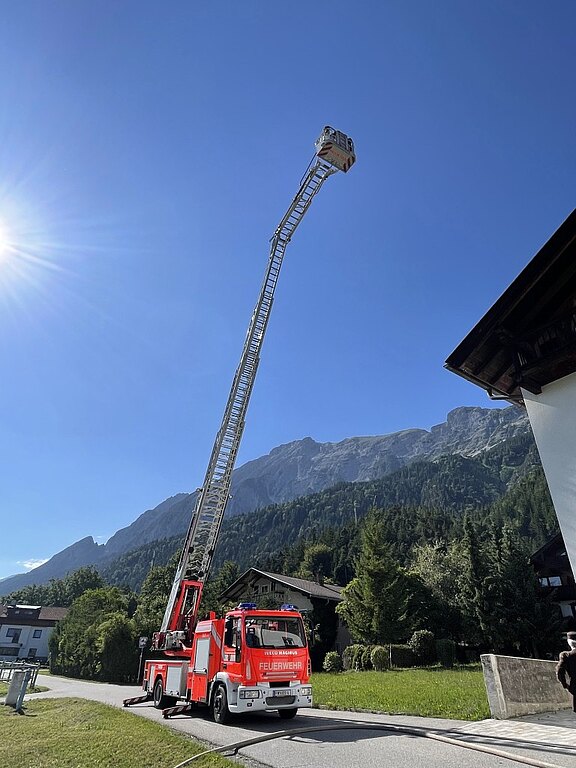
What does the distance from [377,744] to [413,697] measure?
664cm

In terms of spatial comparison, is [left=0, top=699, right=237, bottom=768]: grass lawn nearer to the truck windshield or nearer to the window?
the truck windshield

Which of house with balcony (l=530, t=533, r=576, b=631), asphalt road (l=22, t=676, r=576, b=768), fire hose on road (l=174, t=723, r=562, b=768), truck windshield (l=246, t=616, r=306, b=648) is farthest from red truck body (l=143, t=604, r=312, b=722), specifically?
house with balcony (l=530, t=533, r=576, b=631)

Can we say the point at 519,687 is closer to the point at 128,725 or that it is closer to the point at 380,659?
the point at 128,725

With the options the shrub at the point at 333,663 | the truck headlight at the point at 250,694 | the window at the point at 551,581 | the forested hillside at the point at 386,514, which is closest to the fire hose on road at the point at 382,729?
the truck headlight at the point at 250,694

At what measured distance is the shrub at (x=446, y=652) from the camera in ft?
89.0

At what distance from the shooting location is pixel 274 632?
41.0 ft

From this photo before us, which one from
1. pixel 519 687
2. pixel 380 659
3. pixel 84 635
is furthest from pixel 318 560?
pixel 519 687

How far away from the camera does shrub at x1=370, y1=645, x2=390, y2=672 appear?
26.2 meters

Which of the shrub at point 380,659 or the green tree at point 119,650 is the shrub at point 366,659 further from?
the green tree at point 119,650

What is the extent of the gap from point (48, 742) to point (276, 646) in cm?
540

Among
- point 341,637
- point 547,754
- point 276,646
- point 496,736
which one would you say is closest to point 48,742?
point 276,646

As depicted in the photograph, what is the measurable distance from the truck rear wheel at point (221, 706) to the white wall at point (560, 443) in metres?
9.06

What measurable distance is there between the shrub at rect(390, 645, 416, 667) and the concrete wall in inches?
720

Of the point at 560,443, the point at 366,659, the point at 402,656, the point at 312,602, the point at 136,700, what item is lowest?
the point at 136,700
